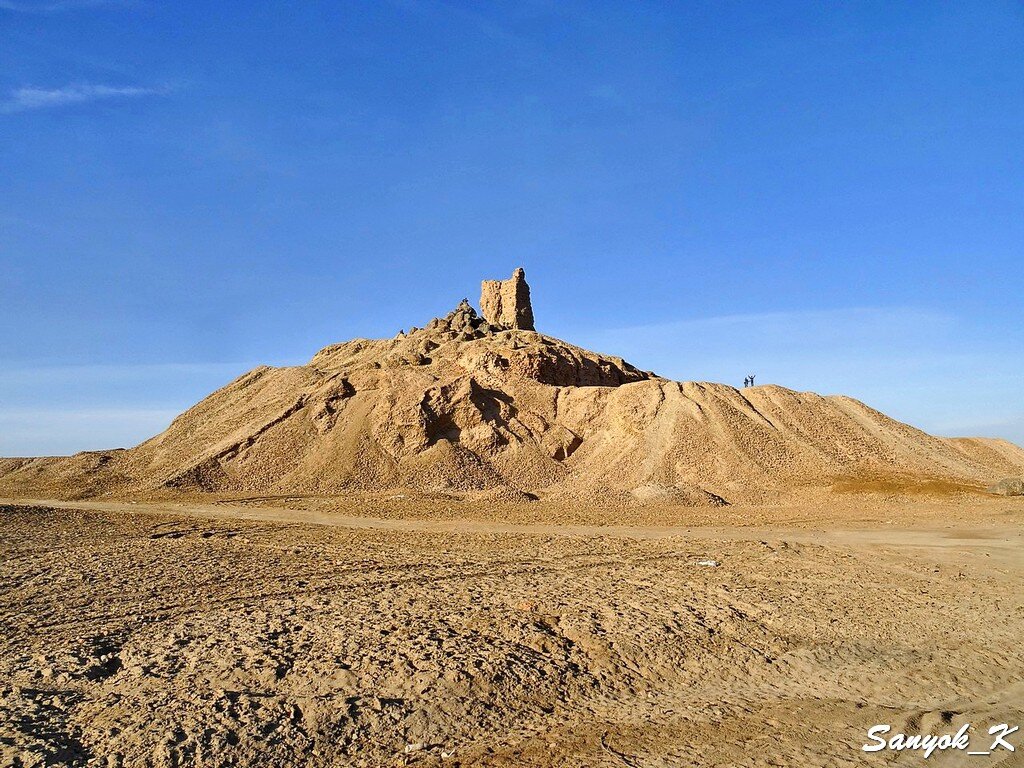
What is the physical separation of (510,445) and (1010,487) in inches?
729

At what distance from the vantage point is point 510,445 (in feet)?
97.2

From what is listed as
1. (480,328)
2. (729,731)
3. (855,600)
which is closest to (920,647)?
(855,600)

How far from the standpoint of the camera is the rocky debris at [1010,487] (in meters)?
23.7

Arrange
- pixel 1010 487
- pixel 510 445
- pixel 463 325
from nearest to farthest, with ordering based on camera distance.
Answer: pixel 1010 487 < pixel 510 445 < pixel 463 325

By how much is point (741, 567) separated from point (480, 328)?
1297 inches

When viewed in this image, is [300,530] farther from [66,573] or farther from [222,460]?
[222,460]

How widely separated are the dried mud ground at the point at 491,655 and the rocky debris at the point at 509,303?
124 ft

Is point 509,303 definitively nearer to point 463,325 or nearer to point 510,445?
point 463,325

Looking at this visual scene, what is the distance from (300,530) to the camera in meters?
16.4

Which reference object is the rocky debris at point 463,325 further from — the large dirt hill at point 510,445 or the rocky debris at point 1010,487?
the rocky debris at point 1010,487
